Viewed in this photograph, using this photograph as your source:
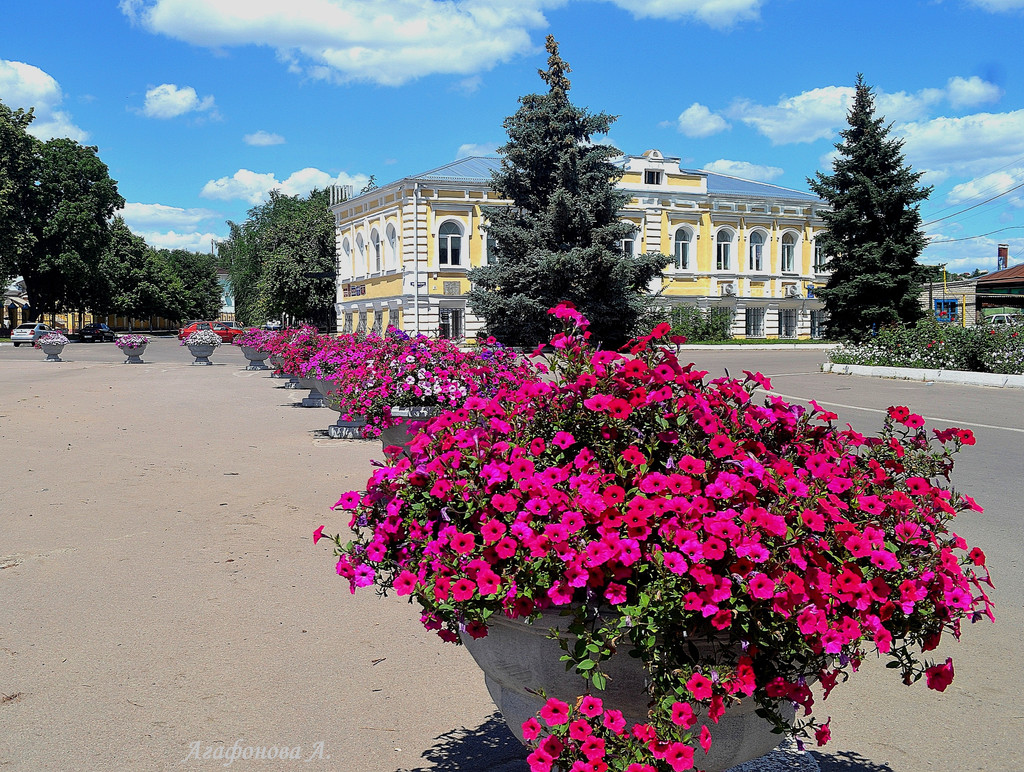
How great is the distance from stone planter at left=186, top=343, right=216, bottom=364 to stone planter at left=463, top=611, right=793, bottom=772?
31.4 meters

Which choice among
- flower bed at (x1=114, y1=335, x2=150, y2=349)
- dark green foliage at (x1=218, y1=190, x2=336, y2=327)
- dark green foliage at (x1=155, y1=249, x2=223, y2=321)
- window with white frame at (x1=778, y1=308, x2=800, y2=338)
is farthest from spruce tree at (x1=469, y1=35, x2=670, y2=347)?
dark green foliage at (x1=155, y1=249, x2=223, y2=321)

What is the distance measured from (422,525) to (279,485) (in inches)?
230

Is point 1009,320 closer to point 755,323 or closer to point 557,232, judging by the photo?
point 557,232

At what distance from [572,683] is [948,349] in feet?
68.2

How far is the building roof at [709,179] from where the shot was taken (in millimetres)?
43219

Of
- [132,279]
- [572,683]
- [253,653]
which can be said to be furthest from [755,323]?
[132,279]

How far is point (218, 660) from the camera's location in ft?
13.1

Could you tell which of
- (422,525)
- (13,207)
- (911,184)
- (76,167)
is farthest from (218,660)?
(76,167)

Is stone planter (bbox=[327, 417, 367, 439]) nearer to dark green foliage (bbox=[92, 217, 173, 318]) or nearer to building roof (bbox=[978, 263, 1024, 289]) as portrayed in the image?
building roof (bbox=[978, 263, 1024, 289])

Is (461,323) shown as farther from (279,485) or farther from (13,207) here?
(279,485)

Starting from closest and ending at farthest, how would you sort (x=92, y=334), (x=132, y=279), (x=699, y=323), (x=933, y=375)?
(x=933, y=375) < (x=699, y=323) < (x=92, y=334) < (x=132, y=279)

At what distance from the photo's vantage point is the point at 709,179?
52.0 metres

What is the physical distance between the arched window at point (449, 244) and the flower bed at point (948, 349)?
74.8 feet

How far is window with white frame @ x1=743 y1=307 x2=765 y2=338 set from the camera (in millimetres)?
49375
